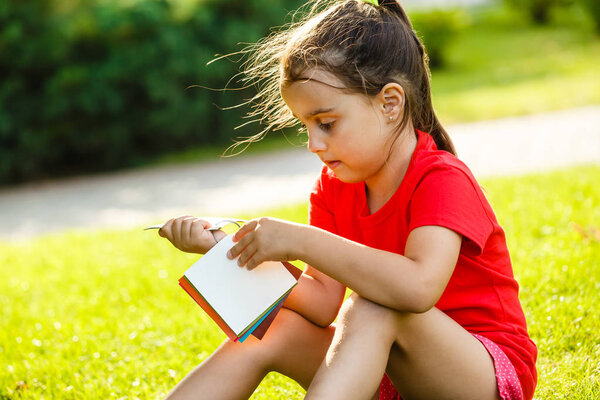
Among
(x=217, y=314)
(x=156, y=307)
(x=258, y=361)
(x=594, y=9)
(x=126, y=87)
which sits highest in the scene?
(x=217, y=314)

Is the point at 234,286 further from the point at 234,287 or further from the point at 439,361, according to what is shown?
the point at 439,361

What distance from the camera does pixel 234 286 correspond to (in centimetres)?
193

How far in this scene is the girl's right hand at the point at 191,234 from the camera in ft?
6.82

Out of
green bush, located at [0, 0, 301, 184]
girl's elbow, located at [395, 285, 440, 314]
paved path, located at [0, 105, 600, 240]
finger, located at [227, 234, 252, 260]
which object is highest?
finger, located at [227, 234, 252, 260]

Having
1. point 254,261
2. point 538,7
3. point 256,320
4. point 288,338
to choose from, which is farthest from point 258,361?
point 538,7

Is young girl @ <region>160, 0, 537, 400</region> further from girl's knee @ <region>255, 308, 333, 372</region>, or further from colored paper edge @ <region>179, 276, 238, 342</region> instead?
colored paper edge @ <region>179, 276, 238, 342</region>

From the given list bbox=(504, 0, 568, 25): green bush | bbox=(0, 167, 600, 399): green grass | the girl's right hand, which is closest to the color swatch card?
the girl's right hand

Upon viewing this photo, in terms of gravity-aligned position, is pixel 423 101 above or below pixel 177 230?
above

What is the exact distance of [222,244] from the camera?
1.94 meters

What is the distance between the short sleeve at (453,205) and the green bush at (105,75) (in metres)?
5.84

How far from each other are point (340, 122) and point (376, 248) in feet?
A: 1.15

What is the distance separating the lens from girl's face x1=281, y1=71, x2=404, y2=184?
76.7 inches

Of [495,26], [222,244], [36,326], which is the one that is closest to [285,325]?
[222,244]

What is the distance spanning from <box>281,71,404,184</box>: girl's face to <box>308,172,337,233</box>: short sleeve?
251 millimetres
